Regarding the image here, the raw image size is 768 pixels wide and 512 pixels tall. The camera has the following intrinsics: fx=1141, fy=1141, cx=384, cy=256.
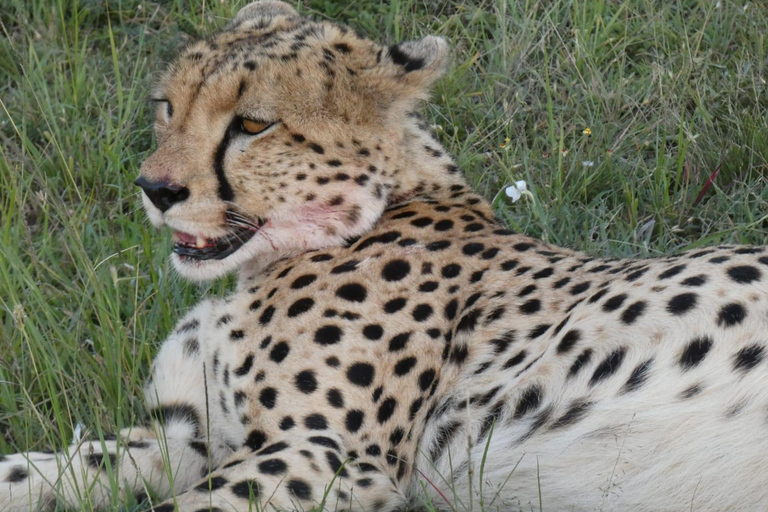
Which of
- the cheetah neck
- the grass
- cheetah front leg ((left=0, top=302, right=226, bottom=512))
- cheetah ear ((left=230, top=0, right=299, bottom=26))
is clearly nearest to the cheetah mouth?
cheetah front leg ((left=0, top=302, right=226, bottom=512))

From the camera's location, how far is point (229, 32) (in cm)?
315

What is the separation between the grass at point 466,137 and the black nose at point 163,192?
0.37 metres

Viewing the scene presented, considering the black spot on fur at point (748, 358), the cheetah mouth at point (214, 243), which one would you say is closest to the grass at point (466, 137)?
the cheetah mouth at point (214, 243)

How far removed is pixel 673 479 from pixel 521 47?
2.51 m

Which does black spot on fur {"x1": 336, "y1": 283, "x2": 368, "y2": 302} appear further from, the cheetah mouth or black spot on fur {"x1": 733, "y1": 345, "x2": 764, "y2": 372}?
black spot on fur {"x1": 733, "y1": 345, "x2": 764, "y2": 372}

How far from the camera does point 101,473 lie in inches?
111

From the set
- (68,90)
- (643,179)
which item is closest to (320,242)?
(643,179)

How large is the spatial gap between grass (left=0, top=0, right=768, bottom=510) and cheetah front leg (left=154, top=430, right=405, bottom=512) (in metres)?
0.54

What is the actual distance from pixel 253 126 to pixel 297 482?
34.9 inches

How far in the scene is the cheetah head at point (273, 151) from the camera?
2.78 meters

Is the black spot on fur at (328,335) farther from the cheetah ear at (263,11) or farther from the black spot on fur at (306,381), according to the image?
the cheetah ear at (263,11)

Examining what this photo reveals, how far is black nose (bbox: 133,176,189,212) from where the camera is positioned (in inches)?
107

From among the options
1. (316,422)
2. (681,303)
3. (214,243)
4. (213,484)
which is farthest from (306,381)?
(681,303)

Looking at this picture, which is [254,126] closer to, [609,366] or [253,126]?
[253,126]
